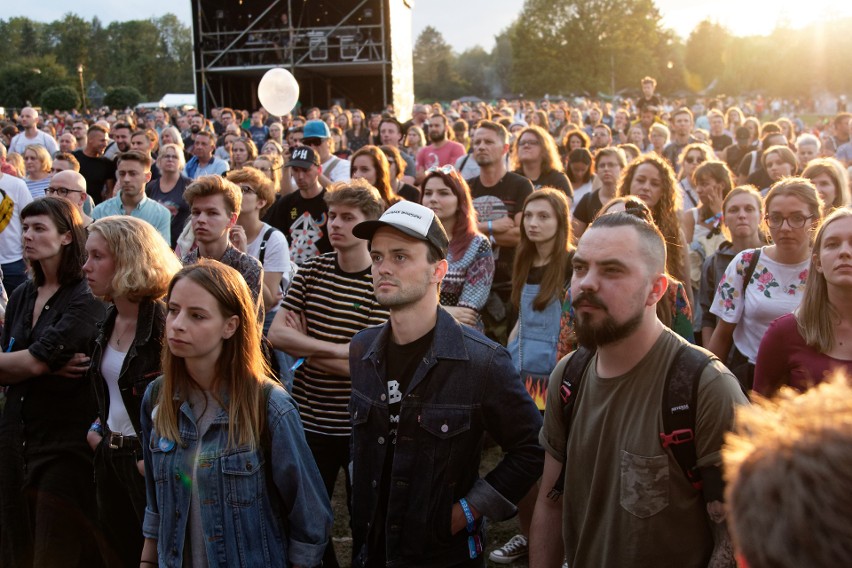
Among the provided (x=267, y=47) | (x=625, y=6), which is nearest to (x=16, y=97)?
(x=267, y=47)

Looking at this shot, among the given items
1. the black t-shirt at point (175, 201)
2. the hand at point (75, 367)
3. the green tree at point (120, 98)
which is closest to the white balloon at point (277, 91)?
the black t-shirt at point (175, 201)

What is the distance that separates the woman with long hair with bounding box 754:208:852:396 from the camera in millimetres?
2958

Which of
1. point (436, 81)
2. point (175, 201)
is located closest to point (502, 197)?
point (175, 201)

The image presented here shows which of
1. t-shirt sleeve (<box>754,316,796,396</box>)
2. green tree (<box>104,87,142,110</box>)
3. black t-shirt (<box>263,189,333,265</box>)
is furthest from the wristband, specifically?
green tree (<box>104,87,142,110</box>)

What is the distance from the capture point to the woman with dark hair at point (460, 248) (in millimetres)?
4629

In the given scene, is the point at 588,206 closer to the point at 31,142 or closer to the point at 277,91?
the point at 277,91

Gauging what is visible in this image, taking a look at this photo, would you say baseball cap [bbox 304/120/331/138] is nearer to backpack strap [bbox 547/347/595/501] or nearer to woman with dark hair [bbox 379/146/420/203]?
woman with dark hair [bbox 379/146/420/203]

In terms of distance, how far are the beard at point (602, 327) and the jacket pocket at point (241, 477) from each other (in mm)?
1201

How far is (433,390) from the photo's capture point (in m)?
2.79

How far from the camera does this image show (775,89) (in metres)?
81.1

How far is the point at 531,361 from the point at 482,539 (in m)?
1.66

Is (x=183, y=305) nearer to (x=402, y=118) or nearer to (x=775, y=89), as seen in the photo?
(x=402, y=118)

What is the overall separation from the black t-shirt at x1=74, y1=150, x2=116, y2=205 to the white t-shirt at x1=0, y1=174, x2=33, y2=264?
192cm

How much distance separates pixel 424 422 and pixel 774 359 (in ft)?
4.63
